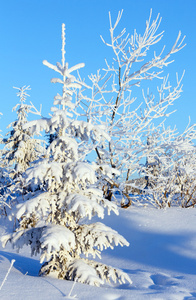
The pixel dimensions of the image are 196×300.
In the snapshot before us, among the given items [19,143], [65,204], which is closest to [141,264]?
[65,204]

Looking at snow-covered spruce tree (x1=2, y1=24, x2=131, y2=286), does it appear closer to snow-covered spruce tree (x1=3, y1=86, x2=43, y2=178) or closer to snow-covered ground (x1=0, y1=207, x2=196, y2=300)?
snow-covered ground (x1=0, y1=207, x2=196, y2=300)

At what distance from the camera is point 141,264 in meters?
8.41

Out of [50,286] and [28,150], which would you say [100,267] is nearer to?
[50,286]

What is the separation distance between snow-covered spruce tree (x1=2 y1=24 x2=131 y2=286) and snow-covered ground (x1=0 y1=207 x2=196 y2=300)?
0.41m

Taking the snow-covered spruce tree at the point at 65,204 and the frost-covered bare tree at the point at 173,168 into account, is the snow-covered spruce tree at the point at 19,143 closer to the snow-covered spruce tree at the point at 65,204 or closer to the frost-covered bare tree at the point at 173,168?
the frost-covered bare tree at the point at 173,168

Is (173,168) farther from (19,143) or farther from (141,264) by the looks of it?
(19,143)

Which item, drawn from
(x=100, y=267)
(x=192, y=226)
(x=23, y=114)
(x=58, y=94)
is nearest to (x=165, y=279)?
(x=100, y=267)

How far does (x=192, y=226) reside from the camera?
10.0m

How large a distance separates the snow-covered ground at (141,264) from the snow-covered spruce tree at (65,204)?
41 centimetres

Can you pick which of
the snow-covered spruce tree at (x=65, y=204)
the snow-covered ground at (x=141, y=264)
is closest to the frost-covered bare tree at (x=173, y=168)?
the snow-covered ground at (x=141, y=264)

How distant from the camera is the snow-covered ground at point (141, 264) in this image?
426cm

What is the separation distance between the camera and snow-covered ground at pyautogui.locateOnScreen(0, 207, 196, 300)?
4.26m

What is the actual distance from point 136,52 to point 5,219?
8891 millimetres

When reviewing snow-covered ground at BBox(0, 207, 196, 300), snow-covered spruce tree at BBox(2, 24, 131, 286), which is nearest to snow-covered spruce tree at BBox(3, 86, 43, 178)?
snow-covered ground at BBox(0, 207, 196, 300)
